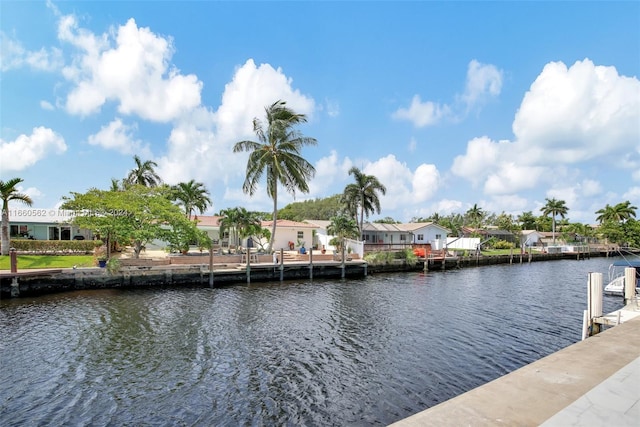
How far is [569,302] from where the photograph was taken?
2120 cm

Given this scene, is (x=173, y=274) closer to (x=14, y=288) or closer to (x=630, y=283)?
(x=14, y=288)

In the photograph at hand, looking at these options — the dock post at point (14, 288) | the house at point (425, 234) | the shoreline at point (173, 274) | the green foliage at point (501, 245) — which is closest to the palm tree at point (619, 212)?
the green foliage at point (501, 245)

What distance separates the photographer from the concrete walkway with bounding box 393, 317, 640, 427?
15.0ft

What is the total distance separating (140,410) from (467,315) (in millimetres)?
14800

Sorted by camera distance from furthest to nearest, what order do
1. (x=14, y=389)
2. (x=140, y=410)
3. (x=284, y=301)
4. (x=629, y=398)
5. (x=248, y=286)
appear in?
(x=248, y=286) → (x=284, y=301) → (x=14, y=389) → (x=140, y=410) → (x=629, y=398)

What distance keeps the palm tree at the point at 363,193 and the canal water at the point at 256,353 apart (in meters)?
24.9

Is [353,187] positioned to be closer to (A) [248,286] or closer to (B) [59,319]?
(A) [248,286]

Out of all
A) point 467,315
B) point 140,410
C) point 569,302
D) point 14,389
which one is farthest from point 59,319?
point 569,302

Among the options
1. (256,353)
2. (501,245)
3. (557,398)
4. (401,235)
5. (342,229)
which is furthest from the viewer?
(501,245)

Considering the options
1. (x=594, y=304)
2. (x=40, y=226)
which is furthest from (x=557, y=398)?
(x=40, y=226)

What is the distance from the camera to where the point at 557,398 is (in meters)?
5.27

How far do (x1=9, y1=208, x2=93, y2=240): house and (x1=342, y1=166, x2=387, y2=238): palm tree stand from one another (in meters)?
30.4

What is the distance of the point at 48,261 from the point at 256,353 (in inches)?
937

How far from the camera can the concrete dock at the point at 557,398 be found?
4.57 m
